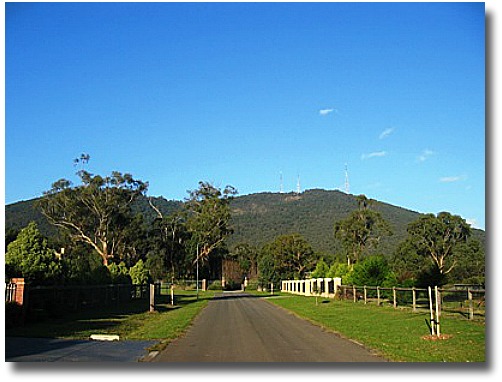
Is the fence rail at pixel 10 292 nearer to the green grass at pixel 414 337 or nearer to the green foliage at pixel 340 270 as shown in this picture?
the green grass at pixel 414 337

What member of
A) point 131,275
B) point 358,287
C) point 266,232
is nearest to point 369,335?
point 358,287

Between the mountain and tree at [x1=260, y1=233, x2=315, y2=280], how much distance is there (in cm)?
1507

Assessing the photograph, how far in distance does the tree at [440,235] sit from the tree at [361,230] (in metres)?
3.89

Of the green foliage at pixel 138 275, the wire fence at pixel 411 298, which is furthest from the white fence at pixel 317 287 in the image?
the green foliage at pixel 138 275

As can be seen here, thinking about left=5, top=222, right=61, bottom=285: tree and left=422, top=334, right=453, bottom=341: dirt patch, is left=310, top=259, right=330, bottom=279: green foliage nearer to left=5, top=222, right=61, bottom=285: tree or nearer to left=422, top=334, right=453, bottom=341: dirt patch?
left=5, top=222, right=61, bottom=285: tree

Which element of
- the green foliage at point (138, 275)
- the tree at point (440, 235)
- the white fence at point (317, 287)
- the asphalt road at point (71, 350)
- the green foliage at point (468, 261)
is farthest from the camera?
the tree at point (440, 235)

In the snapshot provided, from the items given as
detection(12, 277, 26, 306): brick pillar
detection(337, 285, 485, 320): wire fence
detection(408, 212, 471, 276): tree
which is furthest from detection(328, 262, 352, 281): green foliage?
detection(12, 277, 26, 306): brick pillar

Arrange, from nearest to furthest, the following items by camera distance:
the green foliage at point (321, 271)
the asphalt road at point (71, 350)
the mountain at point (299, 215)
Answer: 1. the asphalt road at point (71, 350)
2. the green foliage at point (321, 271)
3. the mountain at point (299, 215)

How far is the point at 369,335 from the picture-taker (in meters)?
15.8

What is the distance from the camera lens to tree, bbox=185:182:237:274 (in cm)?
Result: 6469

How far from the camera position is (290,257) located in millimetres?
76562

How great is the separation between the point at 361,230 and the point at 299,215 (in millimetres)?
74831

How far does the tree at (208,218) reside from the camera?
64688 mm

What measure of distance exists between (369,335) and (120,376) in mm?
8681
